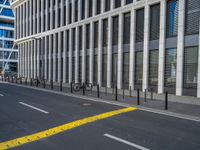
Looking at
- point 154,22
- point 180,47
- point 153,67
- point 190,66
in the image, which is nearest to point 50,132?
point 190,66

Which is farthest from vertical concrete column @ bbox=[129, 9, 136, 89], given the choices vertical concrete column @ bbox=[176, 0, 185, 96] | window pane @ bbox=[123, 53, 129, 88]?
vertical concrete column @ bbox=[176, 0, 185, 96]

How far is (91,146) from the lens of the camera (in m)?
6.00

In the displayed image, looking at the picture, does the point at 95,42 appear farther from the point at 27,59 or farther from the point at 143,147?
the point at 27,59

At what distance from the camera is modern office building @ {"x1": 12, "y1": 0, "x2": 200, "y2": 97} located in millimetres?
17531

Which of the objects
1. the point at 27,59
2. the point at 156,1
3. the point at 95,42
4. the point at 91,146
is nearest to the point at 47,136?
the point at 91,146

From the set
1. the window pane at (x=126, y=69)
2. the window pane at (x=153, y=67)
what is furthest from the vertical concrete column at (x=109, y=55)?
the window pane at (x=153, y=67)

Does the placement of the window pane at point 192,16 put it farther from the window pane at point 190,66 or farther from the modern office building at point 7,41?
the modern office building at point 7,41

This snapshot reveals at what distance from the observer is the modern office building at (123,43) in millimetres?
17531

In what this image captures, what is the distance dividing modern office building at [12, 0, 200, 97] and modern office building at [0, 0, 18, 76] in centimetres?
3983

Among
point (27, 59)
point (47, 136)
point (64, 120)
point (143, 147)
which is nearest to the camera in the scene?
point (143, 147)

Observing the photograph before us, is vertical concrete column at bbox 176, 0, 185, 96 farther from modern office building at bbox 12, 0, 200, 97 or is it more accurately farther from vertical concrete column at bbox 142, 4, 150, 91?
vertical concrete column at bbox 142, 4, 150, 91

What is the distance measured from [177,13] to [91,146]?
1687 cm

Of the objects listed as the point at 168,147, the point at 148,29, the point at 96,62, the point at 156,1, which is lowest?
the point at 168,147

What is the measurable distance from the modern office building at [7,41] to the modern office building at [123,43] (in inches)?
1568
